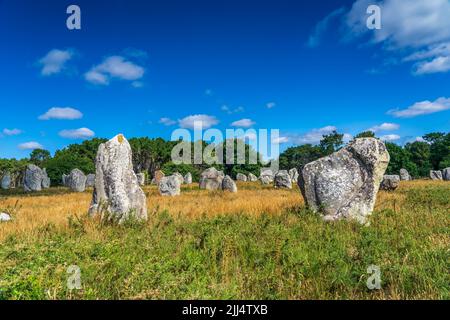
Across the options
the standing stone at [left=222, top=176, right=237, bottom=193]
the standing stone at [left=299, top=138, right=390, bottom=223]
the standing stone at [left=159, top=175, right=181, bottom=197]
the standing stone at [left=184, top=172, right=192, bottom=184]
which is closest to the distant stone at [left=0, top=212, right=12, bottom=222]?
the standing stone at [left=299, top=138, right=390, bottom=223]

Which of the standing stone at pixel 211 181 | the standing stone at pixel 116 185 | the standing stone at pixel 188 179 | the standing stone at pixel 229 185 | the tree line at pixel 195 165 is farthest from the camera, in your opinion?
the tree line at pixel 195 165

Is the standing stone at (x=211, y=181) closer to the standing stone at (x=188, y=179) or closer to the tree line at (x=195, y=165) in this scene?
the standing stone at (x=188, y=179)

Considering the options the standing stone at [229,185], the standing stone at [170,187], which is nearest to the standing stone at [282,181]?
the standing stone at [229,185]

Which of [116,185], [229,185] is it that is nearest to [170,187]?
[229,185]

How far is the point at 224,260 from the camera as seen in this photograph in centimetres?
659

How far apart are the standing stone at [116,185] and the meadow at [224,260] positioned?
1.24 m

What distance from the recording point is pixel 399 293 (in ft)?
17.0

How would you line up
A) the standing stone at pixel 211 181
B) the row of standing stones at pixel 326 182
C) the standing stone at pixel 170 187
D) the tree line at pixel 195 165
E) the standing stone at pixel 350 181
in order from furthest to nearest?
the tree line at pixel 195 165 → the standing stone at pixel 211 181 → the standing stone at pixel 170 187 → the standing stone at pixel 350 181 → the row of standing stones at pixel 326 182

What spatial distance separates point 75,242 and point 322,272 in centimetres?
515

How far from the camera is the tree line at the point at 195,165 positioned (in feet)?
223

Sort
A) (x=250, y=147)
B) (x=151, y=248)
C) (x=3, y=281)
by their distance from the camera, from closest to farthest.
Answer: (x=3, y=281), (x=151, y=248), (x=250, y=147)

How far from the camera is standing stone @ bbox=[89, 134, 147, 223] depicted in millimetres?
11344
